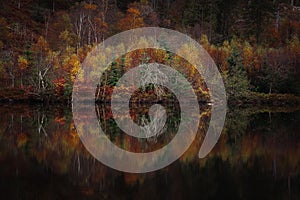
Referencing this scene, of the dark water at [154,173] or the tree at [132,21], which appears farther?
the tree at [132,21]

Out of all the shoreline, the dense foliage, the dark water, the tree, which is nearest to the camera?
the dark water

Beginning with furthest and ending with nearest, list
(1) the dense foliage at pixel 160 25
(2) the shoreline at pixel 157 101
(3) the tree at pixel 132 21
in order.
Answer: (3) the tree at pixel 132 21, (1) the dense foliage at pixel 160 25, (2) the shoreline at pixel 157 101

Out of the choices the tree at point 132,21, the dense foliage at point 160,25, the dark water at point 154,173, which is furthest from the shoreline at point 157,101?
the dark water at point 154,173

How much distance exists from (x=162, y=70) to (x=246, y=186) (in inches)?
1029

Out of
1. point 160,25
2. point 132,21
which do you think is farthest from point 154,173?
point 160,25

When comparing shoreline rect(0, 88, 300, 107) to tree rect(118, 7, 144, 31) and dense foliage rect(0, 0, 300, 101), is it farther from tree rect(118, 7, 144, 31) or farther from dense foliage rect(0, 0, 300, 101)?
tree rect(118, 7, 144, 31)

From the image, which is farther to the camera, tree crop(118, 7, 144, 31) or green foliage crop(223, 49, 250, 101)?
tree crop(118, 7, 144, 31)

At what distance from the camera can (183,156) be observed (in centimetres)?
1144

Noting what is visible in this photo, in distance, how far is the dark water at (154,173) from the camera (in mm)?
7785

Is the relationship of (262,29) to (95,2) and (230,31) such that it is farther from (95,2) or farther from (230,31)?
(95,2)

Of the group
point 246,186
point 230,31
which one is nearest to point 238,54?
point 230,31

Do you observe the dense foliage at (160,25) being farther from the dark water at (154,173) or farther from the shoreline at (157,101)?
the dark water at (154,173)

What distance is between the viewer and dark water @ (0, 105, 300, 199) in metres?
7.79

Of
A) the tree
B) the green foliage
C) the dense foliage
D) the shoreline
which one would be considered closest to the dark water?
the shoreline
